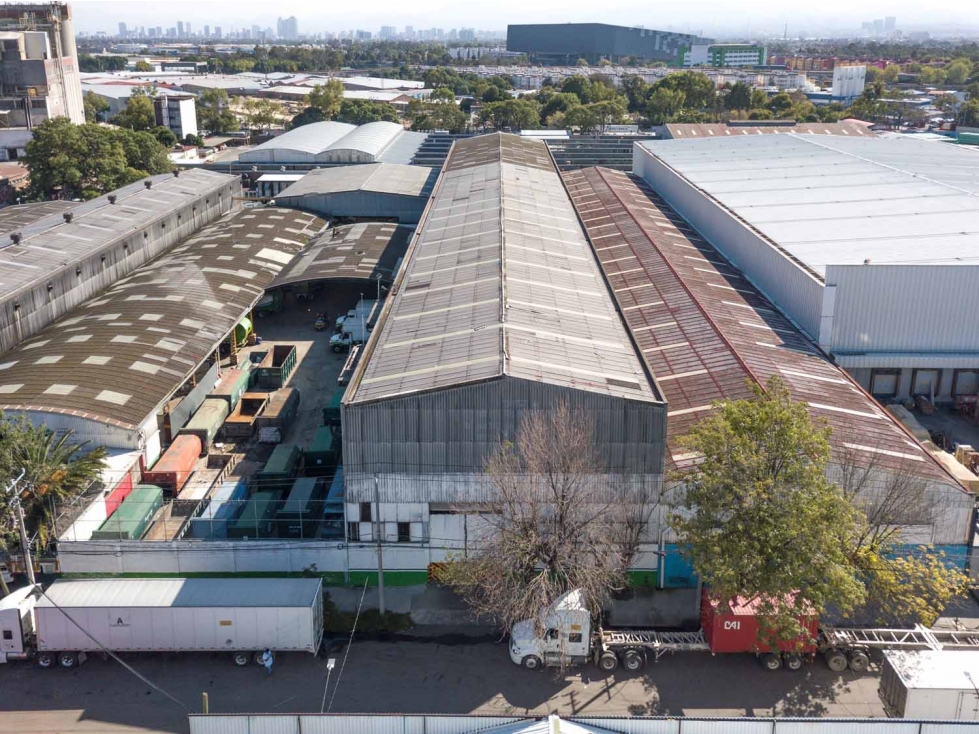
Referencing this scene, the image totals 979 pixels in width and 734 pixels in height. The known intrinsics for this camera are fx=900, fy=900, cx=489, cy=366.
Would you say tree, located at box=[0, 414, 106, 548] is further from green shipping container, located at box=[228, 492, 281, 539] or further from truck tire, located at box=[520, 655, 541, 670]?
truck tire, located at box=[520, 655, 541, 670]

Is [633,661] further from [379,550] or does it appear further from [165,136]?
[165,136]

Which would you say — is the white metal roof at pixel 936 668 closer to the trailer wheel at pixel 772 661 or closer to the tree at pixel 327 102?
the trailer wheel at pixel 772 661

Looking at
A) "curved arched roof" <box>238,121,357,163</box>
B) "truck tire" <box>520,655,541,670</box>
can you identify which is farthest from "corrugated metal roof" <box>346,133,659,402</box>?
"curved arched roof" <box>238,121,357,163</box>

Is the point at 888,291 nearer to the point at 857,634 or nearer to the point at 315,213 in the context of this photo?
the point at 857,634

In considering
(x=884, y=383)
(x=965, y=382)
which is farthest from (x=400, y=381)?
(x=965, y=382)

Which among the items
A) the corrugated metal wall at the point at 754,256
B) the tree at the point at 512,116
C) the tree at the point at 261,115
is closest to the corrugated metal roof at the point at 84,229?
the corrugated metal wall at the point at 754,256
